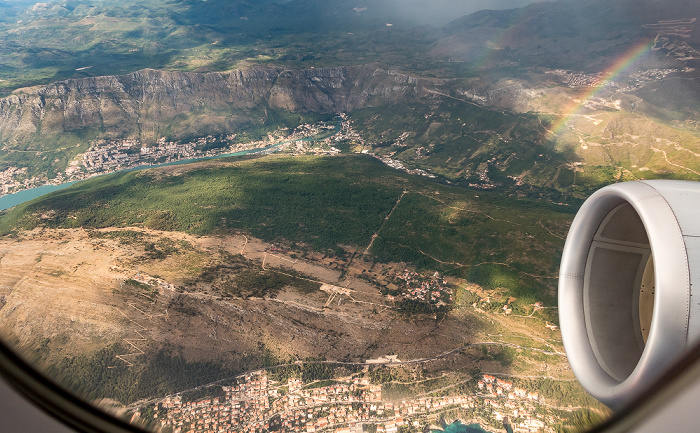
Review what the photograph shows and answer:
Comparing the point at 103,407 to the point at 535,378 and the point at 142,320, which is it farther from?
the point at 142,320

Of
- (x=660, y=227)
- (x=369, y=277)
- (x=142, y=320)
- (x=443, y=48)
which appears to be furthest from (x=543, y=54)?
(x=660, y=227)

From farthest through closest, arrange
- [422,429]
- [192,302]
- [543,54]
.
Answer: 1. [543,54]
2. [192,302]
3. [422,429]

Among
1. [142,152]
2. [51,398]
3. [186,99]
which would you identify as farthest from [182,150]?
[51,398]

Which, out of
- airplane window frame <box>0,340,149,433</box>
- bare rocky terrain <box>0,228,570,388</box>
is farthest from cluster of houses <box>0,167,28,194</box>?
airplane window frame <box>0,340,149,433</box>

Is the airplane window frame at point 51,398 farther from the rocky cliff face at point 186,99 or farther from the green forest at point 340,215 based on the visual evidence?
the rocky cliff face at point 186,99

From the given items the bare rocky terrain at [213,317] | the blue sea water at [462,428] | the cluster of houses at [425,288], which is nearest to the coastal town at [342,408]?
the blue sea water at [462,428]
